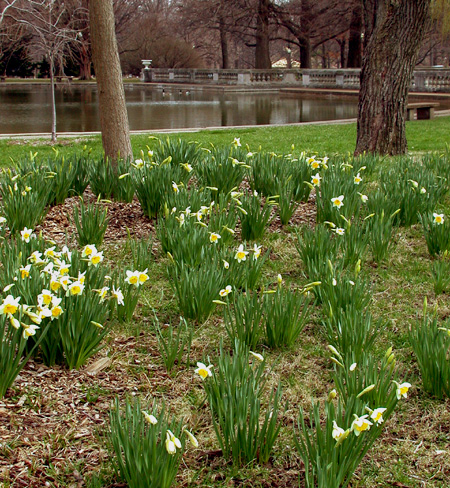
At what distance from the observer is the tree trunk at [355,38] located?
1421 inches

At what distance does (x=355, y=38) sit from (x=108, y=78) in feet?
112

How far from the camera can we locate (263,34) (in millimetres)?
39031

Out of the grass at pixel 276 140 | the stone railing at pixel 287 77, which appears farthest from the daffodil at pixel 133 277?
the stone railing at pixel 287 77

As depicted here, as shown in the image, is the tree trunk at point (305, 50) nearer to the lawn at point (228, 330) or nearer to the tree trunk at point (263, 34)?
the tree trunk at point (263, 34)

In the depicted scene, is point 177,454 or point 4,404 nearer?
point 177,454

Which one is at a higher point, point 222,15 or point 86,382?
point 222,15

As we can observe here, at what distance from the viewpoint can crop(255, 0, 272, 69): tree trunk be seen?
3784cm

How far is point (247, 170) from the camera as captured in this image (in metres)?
5.61

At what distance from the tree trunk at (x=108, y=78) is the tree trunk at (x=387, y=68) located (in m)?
3.20

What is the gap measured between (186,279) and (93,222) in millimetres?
1318

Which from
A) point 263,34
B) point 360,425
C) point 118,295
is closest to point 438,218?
point 118,295

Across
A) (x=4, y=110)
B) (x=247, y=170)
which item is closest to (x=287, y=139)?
(x=247, y=170)

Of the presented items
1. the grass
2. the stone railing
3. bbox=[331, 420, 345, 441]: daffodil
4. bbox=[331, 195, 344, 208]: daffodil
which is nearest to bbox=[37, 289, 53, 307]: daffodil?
bbox=[331, 420, 345, 441]: daffodil

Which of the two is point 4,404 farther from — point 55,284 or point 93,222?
point 93,222
